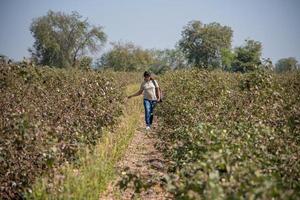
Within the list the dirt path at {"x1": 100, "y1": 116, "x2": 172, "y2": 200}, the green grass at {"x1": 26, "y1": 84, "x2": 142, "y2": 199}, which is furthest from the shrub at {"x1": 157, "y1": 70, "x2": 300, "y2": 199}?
the green grass at {"x1": 26, "y1": 84, "x2": 142, "y2": 199}

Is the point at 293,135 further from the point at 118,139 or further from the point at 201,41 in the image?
the point at 201,41

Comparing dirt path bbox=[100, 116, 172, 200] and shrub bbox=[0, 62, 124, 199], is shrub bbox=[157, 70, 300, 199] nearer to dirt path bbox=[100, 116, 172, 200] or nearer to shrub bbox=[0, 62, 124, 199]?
dirt path bbox=[100, 116, 172, 200]

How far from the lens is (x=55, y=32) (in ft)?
213

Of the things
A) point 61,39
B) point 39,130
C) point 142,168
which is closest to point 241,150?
point 39,130

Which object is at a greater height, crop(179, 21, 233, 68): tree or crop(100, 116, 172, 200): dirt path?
crop(179, 21, 233, 68): tree

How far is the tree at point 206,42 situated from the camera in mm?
70312

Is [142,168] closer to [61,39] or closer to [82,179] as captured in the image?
[82,179]

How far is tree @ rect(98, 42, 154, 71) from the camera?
2638 inches

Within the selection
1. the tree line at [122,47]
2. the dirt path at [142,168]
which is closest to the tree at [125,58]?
the tree line at [122,47]

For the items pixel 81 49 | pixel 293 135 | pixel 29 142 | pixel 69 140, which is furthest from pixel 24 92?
pixel 81 49

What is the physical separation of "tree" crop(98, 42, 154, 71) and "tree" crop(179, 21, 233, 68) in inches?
341

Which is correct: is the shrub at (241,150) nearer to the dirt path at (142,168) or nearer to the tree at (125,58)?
the dirt path at (142,168)

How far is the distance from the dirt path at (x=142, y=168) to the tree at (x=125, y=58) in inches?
2169

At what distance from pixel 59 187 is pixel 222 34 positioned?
230 feet
